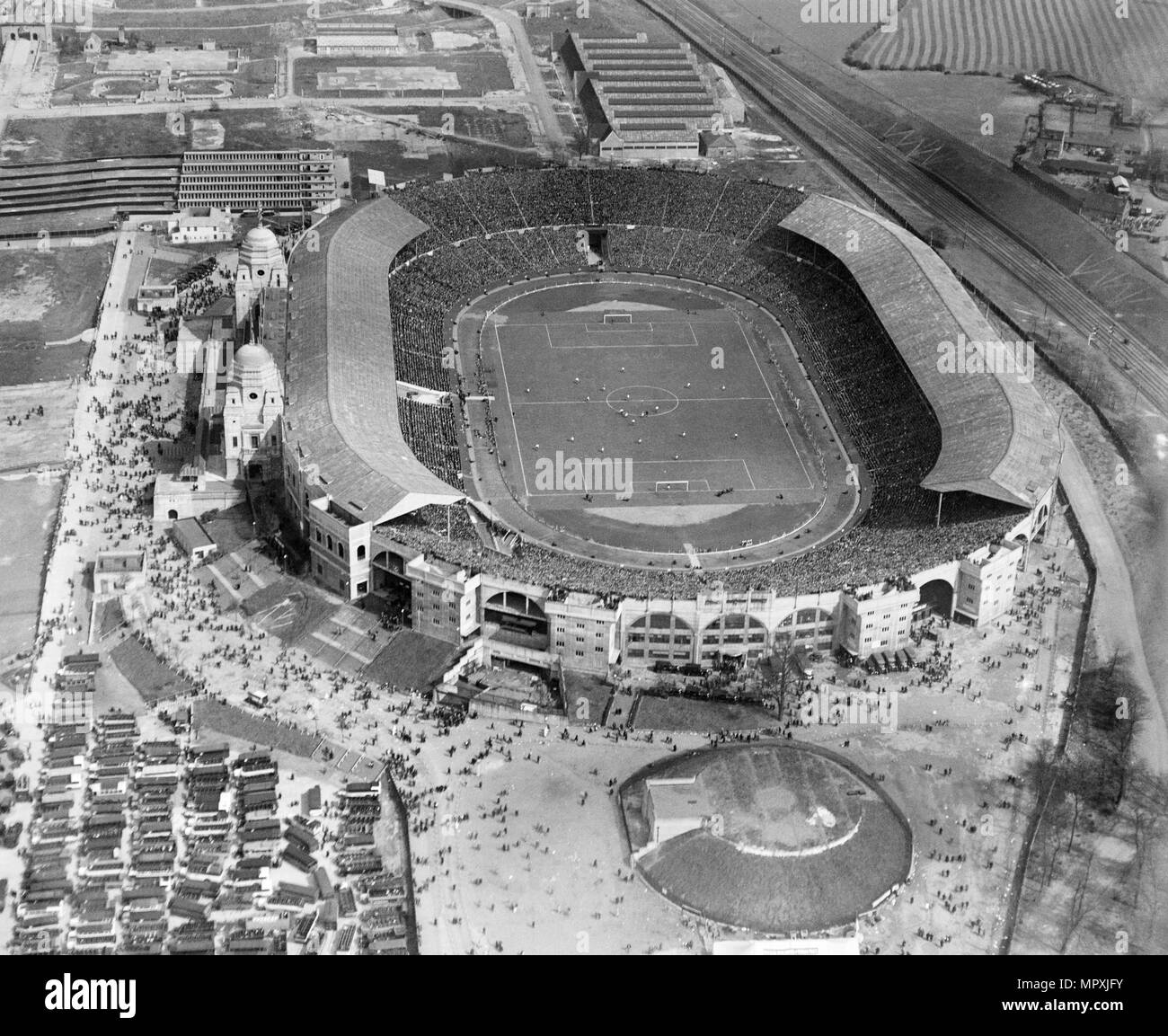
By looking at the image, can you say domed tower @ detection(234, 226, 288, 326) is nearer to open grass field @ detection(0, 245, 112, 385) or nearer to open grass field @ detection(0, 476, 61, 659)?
open grass field @ detection(0, 245, 112, 385)

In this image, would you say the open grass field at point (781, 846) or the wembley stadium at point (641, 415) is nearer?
the open grass field at point (781, 846)

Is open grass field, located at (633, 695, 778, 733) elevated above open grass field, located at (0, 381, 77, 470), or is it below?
above

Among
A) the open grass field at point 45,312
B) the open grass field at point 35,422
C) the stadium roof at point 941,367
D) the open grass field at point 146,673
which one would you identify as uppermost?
the stadium roof at point 941,367

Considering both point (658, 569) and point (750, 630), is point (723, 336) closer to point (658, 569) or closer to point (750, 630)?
point (658, 569)

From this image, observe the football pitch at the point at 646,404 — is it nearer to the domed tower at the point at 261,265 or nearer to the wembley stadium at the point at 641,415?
the wembley stadium at the point at 641,415

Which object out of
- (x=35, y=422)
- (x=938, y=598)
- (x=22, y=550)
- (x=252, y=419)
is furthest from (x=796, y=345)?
(x=22, y=550)

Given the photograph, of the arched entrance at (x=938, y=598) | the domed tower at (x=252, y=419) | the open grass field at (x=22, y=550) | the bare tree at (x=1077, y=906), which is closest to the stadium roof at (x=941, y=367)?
the arched entrance at (x=938, y=598)

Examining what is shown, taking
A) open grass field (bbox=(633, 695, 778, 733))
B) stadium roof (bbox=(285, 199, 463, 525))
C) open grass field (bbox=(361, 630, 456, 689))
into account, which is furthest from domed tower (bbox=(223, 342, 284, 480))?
open grass field (bbox=(633, 695, 778, 733))
